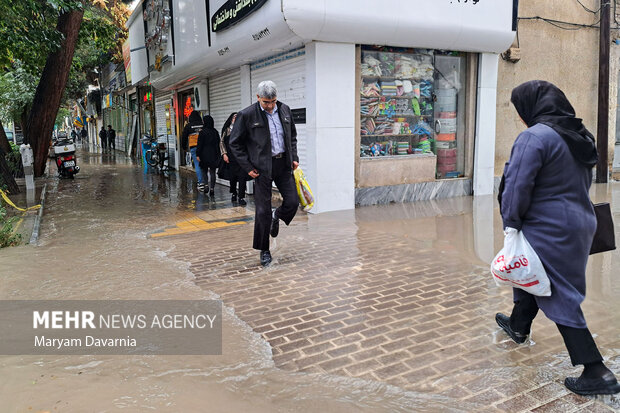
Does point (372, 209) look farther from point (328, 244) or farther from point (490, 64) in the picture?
point (490, 64)

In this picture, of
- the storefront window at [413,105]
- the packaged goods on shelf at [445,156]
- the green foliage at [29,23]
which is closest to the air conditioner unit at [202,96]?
the green foliage at [29,23]

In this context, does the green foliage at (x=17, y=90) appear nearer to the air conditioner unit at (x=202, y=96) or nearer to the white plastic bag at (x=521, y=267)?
the air conditioner unit at (x=202, y=96)

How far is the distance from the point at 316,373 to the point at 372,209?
583 cm

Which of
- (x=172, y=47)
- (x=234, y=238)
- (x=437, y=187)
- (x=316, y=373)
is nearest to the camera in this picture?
(x=316, y=373)

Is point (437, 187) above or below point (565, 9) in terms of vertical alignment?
below

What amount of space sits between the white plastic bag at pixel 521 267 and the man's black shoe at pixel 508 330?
0.65 m

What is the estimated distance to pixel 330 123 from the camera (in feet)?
28.0

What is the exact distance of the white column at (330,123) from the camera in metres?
8.34

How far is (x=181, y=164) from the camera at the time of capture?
691 inches

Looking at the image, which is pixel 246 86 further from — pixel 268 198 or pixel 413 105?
pixel 268 198

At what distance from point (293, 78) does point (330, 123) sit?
4.16 ft

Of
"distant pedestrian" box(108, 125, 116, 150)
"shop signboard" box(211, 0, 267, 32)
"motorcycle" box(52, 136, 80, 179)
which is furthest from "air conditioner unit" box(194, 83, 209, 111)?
"distant pedestrian" box(108, 125, 116, 150)

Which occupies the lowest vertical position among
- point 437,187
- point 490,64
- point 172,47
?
point 437,187

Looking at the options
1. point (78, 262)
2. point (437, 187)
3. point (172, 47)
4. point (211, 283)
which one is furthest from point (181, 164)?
point (211, 283)
